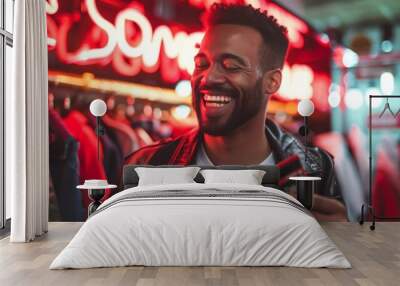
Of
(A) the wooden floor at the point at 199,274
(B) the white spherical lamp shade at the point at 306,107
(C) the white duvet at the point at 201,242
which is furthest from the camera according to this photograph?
(B) the white spherical lamp shade at the point at 306,107

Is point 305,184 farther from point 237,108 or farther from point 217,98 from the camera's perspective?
point 217,98

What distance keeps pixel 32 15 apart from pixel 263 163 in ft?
11.1

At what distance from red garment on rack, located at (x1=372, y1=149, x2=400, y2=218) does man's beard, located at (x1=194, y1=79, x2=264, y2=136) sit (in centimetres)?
177

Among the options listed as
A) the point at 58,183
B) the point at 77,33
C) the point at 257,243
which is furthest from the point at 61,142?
the point at 257,243

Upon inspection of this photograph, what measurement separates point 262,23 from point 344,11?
1.10 meters

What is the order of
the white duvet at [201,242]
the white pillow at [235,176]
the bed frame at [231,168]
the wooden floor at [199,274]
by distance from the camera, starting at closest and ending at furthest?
the wooden floor at [199,274] < the white duvet at [201,242] < the white pillow at [235,176] < the bed frame at [231,168]

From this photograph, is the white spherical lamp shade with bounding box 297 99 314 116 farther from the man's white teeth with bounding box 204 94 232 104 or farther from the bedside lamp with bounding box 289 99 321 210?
the man's white teeth with bounding box 204 94 232 104

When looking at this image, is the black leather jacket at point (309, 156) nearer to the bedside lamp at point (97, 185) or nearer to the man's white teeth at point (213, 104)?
the man's white teeth at point (213, 104)

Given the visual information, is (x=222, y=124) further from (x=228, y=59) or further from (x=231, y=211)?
(x=231, y=211)

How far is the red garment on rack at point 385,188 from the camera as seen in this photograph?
7809 mm

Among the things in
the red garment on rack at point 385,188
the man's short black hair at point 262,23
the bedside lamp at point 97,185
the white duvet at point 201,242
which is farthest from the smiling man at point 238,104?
the white duvet at point 201,242

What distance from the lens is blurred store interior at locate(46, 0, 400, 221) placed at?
25.6ft

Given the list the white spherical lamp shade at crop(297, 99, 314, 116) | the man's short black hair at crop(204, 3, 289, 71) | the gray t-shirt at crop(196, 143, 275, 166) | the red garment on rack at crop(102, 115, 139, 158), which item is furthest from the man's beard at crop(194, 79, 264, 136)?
the red garment on rack at crop(102, 115, 139, 158)

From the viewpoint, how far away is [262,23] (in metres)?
7.78
